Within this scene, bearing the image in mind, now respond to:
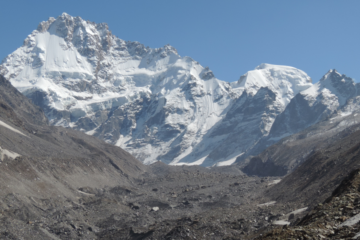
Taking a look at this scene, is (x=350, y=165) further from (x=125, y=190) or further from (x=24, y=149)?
(x=24, y=149)

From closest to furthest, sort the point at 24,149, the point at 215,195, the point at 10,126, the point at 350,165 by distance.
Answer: the point at 350,165, the point at 215,195, the point at 24,149, the point at 10,126

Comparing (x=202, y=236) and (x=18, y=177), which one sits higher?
(x=18, y=177)

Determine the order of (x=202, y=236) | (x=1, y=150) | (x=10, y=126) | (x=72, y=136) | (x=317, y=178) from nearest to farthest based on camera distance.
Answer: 1. (x=202, y=236)
2. (x=317, y=178)
3. (x=1, y=150)
4. (x=10, y=126)
5. (x=72, y=136)

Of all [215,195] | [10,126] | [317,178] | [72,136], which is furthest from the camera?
[72,136]

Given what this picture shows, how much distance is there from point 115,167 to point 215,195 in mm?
64270

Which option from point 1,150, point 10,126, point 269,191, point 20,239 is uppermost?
point 10,126

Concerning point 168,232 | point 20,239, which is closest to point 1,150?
point 20,239

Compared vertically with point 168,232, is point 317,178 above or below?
above

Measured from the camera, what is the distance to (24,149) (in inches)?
Result: 4323

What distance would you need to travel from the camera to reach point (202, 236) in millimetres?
49562

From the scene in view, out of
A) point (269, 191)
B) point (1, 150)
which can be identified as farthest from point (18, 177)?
point (269, 191)

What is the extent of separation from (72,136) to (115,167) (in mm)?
37165

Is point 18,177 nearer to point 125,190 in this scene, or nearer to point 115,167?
point 125,190

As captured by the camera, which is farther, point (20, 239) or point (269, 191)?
point (269, 191)
